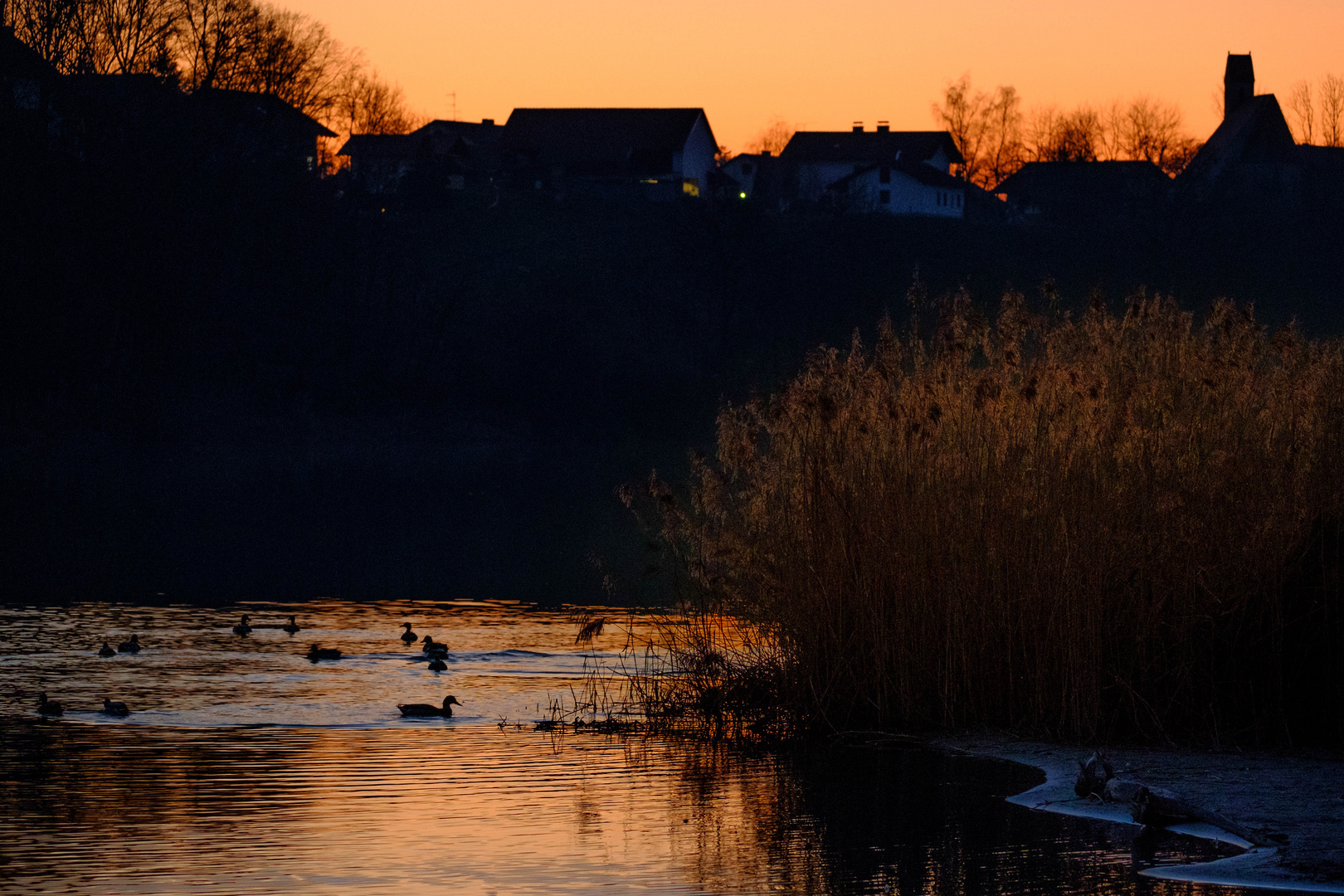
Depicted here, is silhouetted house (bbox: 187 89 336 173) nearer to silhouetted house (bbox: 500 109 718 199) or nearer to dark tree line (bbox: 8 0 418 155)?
dark tree line (bbox: 8 0 418 155)

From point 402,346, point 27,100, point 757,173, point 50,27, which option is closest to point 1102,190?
point 757,173

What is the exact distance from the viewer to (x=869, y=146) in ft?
449

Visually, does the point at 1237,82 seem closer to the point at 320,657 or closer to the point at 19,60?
the point at 19,60

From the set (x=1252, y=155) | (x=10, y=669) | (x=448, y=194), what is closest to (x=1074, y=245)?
(x=1252, y=155)

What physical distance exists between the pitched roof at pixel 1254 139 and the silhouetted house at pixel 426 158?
51.3m

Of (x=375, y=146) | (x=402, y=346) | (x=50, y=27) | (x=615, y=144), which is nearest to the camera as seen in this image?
(x=50, y=27)

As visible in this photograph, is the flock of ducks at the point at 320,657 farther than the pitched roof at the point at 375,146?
No

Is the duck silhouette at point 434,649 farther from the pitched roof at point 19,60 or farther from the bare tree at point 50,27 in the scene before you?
the bare tree at point 50,27

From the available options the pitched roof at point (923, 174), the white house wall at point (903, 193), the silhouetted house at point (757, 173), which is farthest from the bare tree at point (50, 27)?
the white house wall at point (903, 193)

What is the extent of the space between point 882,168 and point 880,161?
739 centimetres

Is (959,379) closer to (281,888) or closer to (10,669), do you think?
(281,888)

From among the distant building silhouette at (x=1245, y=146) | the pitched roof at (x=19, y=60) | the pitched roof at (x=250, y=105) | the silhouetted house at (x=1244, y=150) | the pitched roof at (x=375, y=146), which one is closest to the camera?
the pitched roof at (x=19, y=60)

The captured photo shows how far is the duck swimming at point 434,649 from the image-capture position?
1766cm

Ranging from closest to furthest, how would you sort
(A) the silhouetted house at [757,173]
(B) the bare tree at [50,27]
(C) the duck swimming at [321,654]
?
(C) the duck swimming at [321,654] < (B) the bare tree at [50,27] < (A) the silhouetted house at [757,173]
